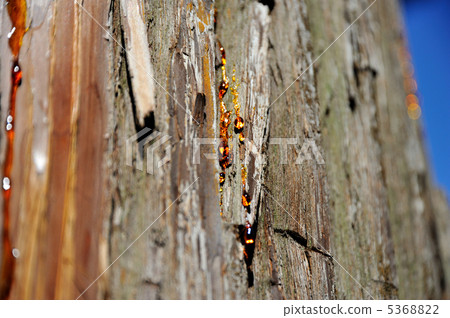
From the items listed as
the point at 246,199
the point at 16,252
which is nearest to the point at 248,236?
the point at 246,199

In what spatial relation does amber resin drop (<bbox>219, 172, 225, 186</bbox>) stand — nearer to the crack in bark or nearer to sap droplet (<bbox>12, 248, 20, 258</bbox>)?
the crack in bark

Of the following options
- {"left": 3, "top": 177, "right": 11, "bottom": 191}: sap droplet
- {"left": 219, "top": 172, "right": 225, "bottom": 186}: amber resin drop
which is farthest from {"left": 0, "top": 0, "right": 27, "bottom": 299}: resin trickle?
{"left": 219, "top": 172, "right": 225, "bottom": 186}: amber resin drop

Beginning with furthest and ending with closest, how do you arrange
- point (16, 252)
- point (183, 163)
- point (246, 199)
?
point (246, 199) → point (183, 163) → point (16, 252)

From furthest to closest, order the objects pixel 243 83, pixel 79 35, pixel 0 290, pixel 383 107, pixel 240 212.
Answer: pixel 383 107 < pixel 243 83 < pixel 240 212 < pixel 79 35 < pixel 0 290

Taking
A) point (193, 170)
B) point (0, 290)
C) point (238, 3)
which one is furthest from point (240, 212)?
point (238, 3)

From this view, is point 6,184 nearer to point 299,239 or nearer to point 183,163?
point 183,163

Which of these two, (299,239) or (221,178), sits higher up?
(221,178)

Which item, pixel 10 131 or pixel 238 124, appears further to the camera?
pixel 238 124

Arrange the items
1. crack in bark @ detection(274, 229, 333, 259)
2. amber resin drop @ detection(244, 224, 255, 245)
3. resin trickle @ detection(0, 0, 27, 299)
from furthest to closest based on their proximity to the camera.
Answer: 1. crack in bark @ detection(274, 229, 333, 259)
2. amber resin drop @ detection(244, 224, 255, 245)
3. resin trickle @ detection(0, 0, 27, 299)
